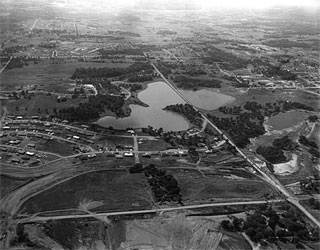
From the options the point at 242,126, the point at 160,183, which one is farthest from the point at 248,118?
the point at 160,183

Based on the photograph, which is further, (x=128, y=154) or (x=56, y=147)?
(x=56, y=147)

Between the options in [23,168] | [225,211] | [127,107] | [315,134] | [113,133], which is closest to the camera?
[225,211]

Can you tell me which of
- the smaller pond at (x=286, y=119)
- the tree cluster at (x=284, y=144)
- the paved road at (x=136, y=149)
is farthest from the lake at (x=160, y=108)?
the tree cluster at (x=284, y=144)

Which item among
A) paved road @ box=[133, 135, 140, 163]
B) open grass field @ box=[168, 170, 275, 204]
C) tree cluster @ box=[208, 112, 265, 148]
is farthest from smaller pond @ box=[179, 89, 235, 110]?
open grass field @ box=[168, 170, 275, 204]

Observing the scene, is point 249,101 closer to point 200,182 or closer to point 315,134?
point 315,134

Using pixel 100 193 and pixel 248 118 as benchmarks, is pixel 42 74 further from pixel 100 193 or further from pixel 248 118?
pixel 100 193

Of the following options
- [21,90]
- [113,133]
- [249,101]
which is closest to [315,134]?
[249,101]
